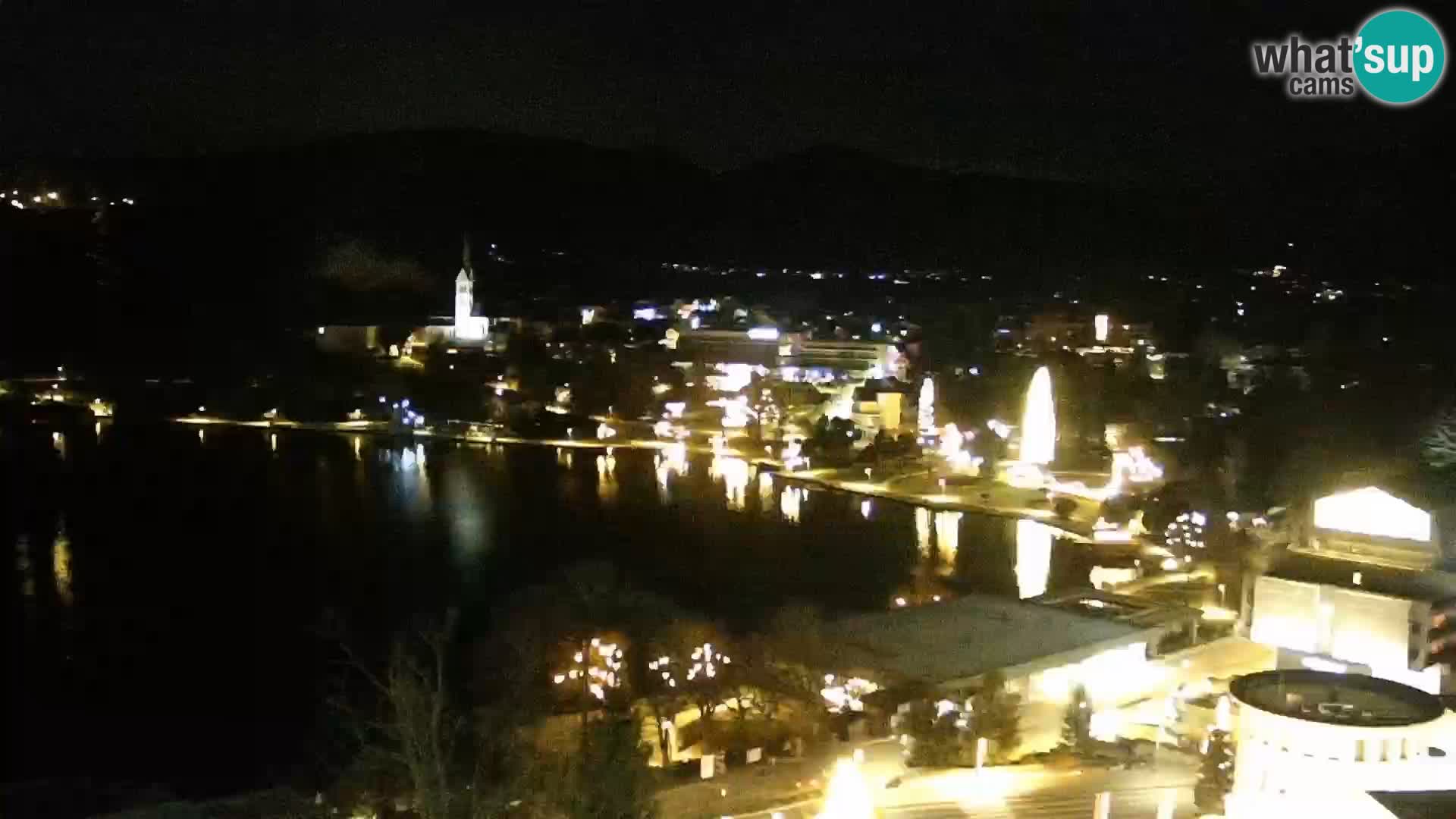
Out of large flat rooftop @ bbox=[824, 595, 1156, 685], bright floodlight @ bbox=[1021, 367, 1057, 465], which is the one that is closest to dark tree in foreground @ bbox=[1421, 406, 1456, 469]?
bright floodlight @ bbox=[1021, 367, 1057, 465]

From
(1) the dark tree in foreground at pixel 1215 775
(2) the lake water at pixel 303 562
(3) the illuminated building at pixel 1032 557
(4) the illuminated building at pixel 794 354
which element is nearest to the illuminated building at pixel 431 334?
(4) the illuminated building at pixel 794 354

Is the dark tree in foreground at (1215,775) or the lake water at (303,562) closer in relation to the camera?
the dark tree in foreground at (1215,775)

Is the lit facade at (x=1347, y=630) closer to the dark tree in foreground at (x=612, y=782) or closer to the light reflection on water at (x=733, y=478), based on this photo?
the dark tree in foreground at (x=612, y=782)

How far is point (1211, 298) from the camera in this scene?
72.1 feet

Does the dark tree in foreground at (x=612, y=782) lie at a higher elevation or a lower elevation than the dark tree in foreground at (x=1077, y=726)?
higher

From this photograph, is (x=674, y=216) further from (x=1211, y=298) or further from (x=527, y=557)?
(x=527, y=557)

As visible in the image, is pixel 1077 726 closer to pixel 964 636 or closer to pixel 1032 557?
pixel 964 636

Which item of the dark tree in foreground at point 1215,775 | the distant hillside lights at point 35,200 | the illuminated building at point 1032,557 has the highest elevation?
the distant hillside lights at point 35,200

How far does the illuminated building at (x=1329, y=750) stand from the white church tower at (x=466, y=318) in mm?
19210

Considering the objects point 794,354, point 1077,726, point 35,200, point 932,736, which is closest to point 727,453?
point 794,354

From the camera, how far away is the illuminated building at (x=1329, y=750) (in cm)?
261

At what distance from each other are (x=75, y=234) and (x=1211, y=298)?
19.7m

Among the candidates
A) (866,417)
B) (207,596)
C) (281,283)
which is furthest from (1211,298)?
(207,596)

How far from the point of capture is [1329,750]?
2.66 meters
